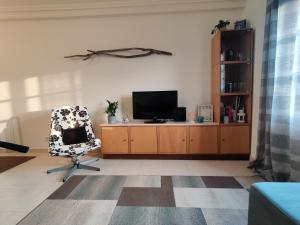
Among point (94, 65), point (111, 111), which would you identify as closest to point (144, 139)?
point (111, 111)

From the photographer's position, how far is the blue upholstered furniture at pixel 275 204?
1.04 m

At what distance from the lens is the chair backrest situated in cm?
314

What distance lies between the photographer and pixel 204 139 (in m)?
3.42

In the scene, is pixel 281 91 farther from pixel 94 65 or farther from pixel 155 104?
pixel 94 65

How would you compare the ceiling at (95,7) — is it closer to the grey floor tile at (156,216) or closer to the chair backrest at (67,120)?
the chair backrest at (67,120)

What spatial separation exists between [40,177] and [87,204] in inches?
45.7

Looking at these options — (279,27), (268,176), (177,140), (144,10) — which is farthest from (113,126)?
(279,27)

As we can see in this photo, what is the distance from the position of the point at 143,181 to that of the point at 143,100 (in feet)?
4.86

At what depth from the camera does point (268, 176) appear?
2.57m

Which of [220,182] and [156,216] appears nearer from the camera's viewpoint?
[156,216]

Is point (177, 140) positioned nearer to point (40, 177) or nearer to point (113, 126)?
point (113, 126)

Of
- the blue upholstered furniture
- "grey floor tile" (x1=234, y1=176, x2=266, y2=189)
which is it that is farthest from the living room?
the blue upholstered furniture

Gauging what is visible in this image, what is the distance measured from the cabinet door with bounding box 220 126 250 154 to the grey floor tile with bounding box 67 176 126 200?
5.59ft

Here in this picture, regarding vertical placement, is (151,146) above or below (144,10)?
below
